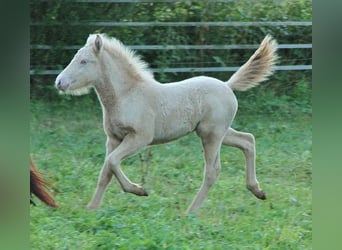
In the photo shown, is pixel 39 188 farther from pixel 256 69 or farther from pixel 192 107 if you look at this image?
pixel 256 69

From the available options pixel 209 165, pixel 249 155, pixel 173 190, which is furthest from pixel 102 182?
pixel 249 155

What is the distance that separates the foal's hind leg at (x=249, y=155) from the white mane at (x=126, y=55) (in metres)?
0.64

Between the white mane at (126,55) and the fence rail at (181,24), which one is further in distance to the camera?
the fence rail at (181,24)

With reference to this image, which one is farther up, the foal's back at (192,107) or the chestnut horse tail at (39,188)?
the foal's back at (192,107)

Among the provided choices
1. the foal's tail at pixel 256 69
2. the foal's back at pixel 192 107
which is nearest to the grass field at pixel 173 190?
the foal's back at pixel 192 107

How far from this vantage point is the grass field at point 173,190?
3.83m

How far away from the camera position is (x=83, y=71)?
4.01 m

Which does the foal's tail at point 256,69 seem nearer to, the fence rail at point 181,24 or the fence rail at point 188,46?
the fence rail at point 188,46

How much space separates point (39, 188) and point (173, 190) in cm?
86

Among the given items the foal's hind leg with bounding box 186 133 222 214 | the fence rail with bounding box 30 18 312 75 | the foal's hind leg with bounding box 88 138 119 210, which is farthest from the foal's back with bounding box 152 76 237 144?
the fence rail with bounding box 30 18 312 75

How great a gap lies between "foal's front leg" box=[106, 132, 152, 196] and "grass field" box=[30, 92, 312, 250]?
12 cm

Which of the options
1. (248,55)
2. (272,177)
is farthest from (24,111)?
(248,55)
